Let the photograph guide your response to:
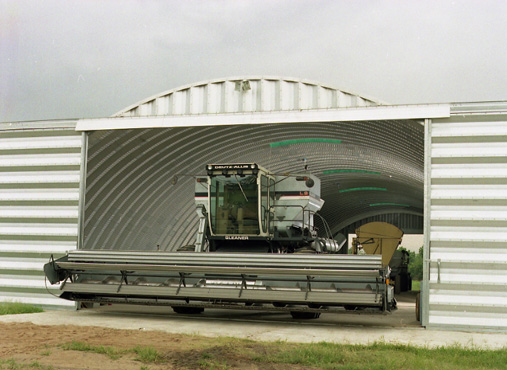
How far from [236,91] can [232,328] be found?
5.50 m

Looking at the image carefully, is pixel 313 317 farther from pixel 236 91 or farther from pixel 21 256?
pixel 21 256

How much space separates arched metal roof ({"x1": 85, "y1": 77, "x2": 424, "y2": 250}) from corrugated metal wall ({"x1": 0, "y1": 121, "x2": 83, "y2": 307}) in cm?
93

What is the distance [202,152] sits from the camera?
17641mm

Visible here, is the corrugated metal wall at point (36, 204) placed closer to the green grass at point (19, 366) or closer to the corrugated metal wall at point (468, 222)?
the green grass at point (19, 366)

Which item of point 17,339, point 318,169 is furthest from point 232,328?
point 318,169

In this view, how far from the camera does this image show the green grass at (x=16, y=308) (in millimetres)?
12539

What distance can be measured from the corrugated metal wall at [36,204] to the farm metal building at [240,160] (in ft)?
0.09

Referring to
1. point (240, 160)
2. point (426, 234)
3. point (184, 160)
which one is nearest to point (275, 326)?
point (426, 234)

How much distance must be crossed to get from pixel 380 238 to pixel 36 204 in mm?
18684

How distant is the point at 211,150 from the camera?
58.2 ft

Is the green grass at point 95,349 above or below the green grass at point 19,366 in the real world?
below

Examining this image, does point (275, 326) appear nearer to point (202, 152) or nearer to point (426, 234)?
point (426, 234)

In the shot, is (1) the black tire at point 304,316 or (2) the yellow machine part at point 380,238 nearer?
(1) the black tire at point 304,316

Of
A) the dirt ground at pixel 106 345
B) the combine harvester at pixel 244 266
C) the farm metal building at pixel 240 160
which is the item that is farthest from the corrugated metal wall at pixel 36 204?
the dirt ground at pixel 106 345
